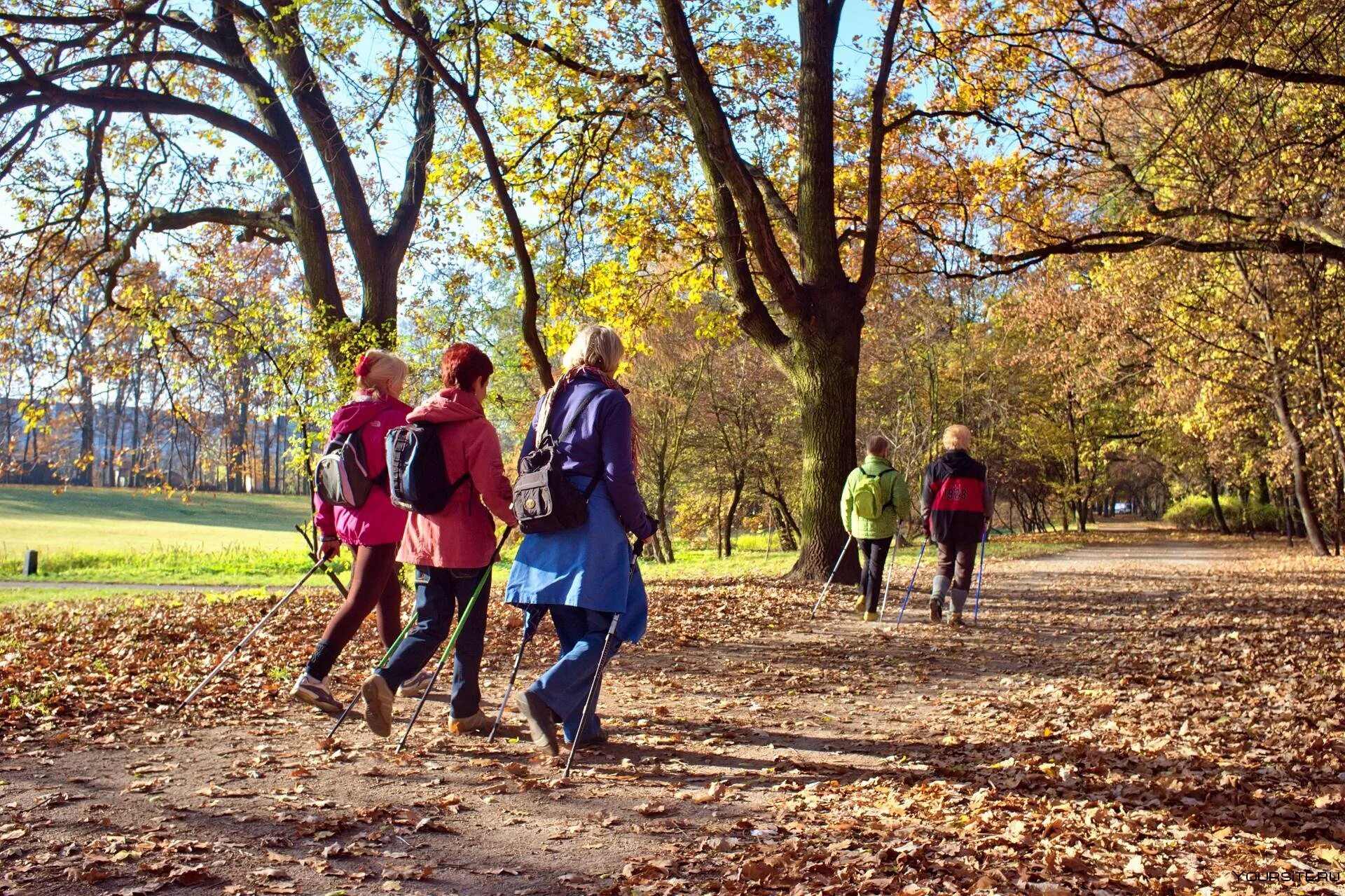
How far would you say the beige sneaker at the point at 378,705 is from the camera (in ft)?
16.9

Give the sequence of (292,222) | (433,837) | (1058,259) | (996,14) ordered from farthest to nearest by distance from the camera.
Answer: (1058,259) < (292,222) < (996,14) < (433,837)

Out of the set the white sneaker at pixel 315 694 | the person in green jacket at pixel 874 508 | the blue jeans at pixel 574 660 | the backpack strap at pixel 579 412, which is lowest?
the white sneaker at pixel 315 694

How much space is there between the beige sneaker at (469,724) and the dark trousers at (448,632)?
0.08ft

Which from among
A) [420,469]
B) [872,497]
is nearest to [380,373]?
[420,469]

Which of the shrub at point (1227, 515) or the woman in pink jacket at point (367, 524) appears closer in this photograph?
the woman in pink jacket at point (367, 524)

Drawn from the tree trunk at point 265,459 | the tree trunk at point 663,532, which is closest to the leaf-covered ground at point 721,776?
the tree trunk at point 663,532

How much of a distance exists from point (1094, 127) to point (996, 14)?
7.14ft

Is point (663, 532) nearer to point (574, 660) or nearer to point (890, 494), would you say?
point (890, 494)

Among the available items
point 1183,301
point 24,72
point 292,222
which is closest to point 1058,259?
point 1183,301

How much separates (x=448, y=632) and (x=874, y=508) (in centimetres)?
593

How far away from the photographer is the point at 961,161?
50.4ft

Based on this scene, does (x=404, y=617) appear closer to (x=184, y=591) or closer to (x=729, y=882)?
(x=184, y=591)

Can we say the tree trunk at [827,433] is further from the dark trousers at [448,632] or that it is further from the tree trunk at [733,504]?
the tree trunk at [733,504]

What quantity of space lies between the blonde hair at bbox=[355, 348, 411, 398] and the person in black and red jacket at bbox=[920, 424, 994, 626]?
616 cm
